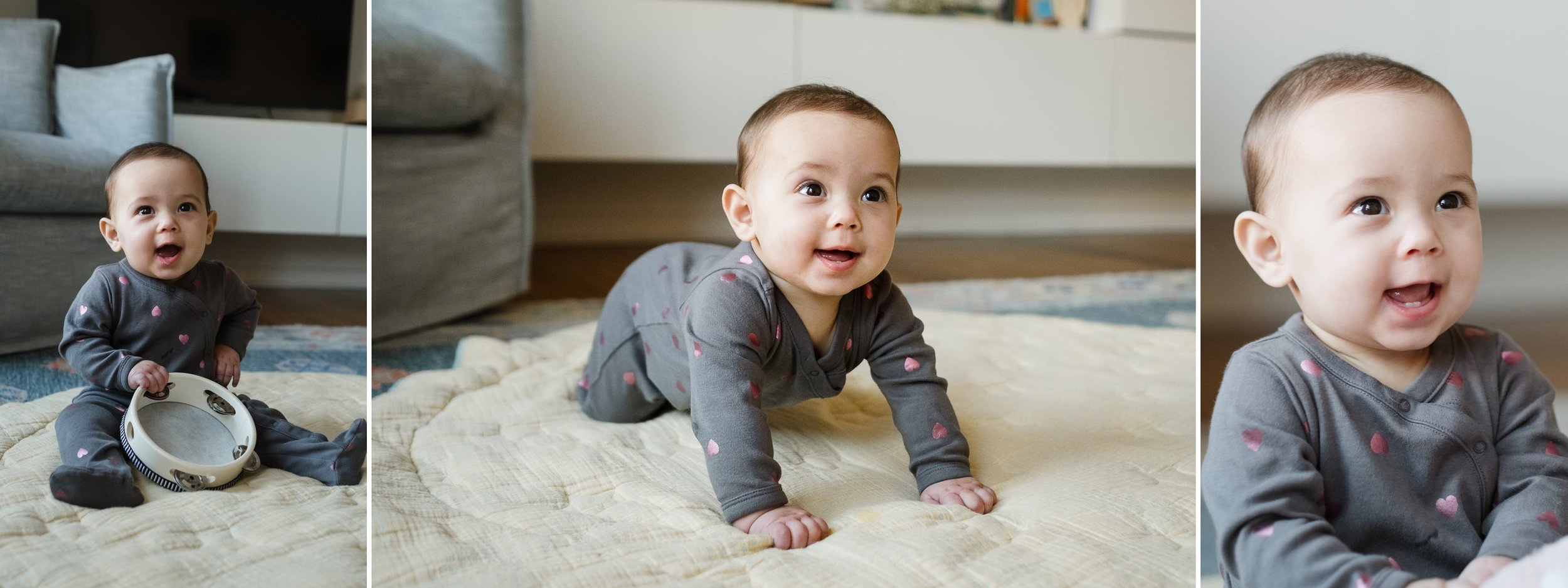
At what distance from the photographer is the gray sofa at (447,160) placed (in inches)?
52.4

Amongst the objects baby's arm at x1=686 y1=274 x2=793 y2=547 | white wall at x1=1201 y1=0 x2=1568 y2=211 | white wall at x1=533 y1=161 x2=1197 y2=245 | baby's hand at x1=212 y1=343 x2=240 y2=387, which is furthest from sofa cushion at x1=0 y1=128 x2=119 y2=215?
white wall at x1=533 y1=161 x2=1197 y2=245

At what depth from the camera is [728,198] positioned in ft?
2.59

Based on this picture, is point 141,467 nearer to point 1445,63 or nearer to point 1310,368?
point 1310,368

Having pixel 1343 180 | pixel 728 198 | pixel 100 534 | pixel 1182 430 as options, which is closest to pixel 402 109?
pixel 728 198

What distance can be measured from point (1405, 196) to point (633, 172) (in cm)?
230

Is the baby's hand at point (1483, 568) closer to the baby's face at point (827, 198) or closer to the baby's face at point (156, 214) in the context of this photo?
the baby's face at point (827, 198)

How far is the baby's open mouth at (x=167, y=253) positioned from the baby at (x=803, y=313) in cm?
33

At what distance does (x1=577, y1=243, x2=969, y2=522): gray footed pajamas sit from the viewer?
2.34ft

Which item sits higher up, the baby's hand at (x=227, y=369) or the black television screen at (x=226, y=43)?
the black television screen at (x=226, y=43)

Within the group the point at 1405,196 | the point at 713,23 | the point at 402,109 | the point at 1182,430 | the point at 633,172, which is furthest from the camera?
the point at 633,172

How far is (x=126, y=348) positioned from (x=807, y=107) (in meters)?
0.45

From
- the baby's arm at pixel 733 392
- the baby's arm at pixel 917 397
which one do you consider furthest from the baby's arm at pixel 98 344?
the baby's arm at pixel 917 397

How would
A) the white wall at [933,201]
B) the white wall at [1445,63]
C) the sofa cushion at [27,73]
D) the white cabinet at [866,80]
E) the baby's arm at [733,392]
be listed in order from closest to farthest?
the sofa cushion at [27,73]
the baby's arm at [733,392]
the white wall at [1445,63]
the white cabinet at [866,80]
the white wall at [933,201]

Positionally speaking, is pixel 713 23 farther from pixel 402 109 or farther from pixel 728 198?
pixel 728 198
